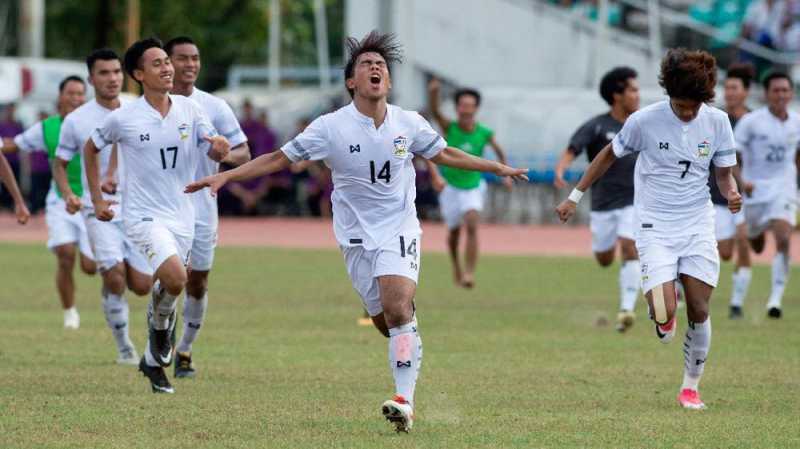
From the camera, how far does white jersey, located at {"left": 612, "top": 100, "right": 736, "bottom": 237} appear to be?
35.9ft

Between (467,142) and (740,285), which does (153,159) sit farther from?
(467,142)

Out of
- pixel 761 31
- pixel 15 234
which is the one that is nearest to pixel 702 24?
pixel 761 31

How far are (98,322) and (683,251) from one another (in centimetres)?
764

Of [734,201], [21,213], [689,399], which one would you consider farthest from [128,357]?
[734,201]

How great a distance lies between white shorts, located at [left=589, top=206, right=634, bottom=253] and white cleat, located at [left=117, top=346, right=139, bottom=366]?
528cm

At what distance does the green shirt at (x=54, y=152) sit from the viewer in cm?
1466

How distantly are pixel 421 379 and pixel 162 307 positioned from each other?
2.07m

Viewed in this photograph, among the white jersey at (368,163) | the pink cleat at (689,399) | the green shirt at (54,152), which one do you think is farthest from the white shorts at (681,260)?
the green shirt at (54,152)

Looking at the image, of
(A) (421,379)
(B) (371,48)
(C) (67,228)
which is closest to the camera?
(B) (371,48)

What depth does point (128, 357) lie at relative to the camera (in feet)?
43.7

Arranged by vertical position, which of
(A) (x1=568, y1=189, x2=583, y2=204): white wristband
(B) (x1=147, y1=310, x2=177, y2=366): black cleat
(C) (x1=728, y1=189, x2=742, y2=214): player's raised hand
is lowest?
(B) (x1=147, y1=310, x2=177, y2=366): black cleat

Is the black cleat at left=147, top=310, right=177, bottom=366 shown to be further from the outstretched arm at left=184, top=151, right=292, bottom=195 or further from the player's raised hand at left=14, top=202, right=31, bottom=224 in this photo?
the player's raised hand at left=14, top=202, right=31, bottom=224

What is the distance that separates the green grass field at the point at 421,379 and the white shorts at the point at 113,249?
30.5 inches

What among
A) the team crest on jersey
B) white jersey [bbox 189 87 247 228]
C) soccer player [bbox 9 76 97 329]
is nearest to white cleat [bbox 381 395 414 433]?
the team crest on jersey
